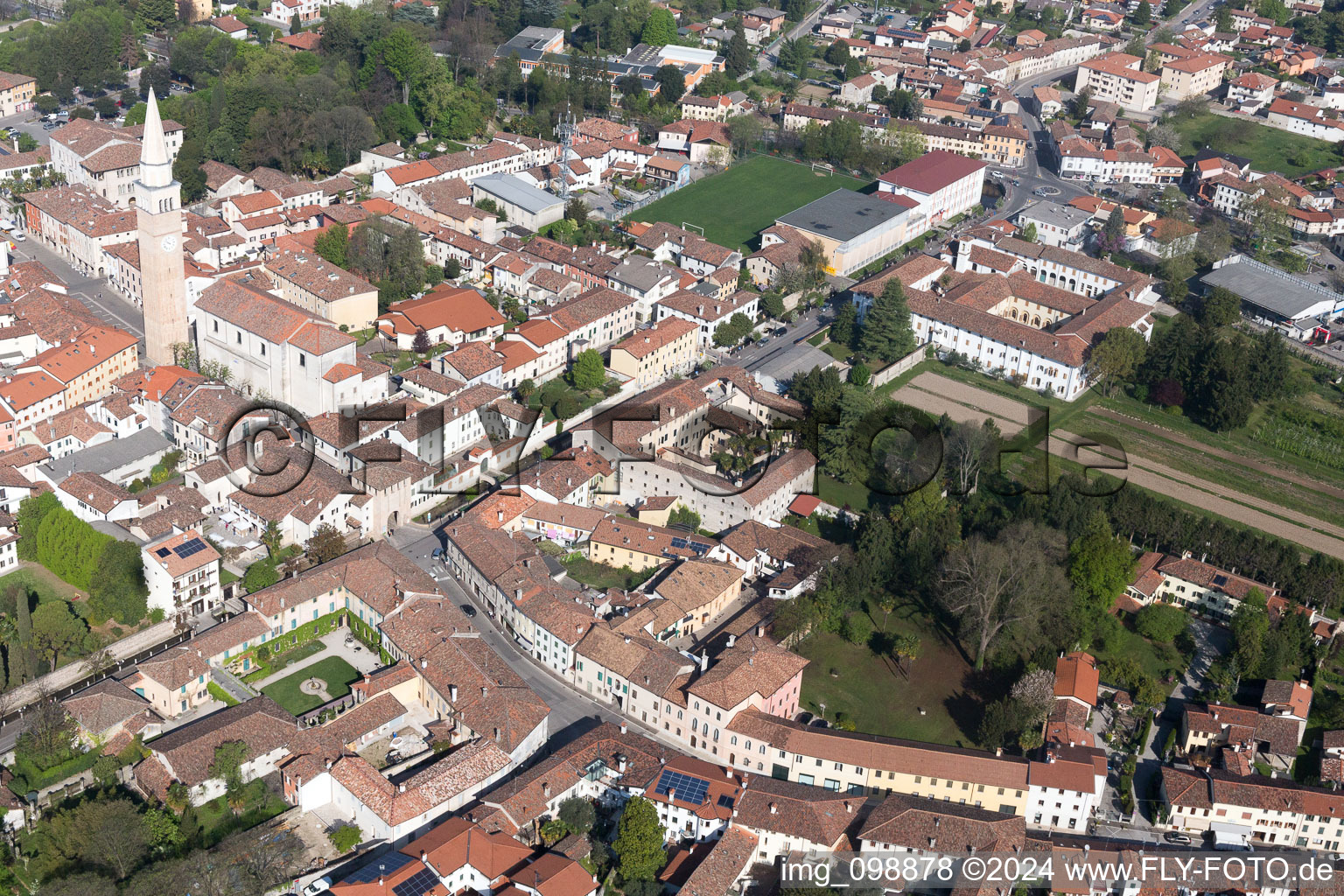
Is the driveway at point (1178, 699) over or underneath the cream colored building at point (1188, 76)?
underneath

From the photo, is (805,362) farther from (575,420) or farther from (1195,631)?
(1195,631)

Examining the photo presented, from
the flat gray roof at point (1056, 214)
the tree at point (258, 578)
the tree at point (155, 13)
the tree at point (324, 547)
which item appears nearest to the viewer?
the tree at point (258, 578)

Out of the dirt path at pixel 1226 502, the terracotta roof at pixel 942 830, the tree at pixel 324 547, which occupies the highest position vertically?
the dirt path at pixel 1226 502

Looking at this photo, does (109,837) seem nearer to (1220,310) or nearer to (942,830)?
(942,830)

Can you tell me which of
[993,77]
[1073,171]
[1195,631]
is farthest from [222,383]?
[993,77]

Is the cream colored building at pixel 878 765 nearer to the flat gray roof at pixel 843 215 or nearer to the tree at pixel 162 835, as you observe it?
the tree at pixel 162 835

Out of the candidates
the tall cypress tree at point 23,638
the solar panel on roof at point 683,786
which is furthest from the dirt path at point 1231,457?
the tall cypress tree at point 23,638

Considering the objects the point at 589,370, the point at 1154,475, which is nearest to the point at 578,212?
the point at 589,370
